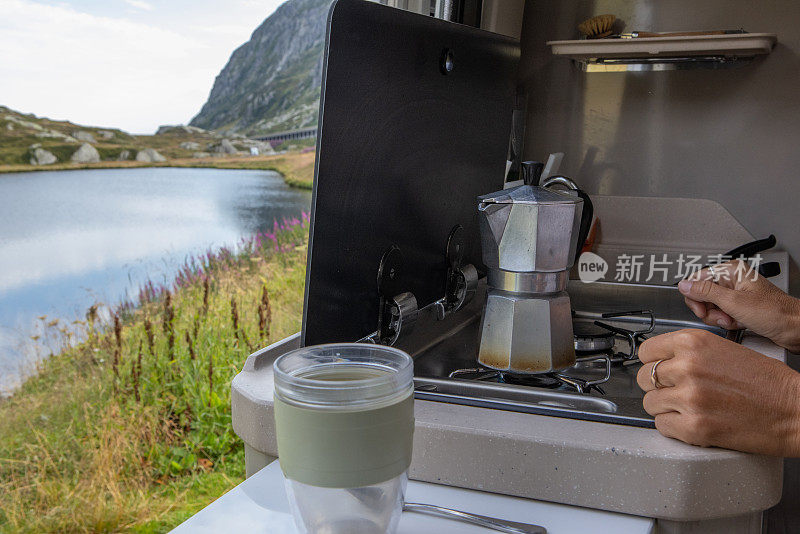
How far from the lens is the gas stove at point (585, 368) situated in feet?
2.69

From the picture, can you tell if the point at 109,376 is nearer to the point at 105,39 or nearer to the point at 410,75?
the point at 105,39

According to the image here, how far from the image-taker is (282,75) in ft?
11.3

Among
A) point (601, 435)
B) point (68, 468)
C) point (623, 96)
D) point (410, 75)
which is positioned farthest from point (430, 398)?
point (68, 468)

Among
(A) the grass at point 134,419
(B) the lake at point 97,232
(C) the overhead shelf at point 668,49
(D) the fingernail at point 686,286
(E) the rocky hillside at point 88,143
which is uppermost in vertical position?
(C) the overhead shelf at point 668,49

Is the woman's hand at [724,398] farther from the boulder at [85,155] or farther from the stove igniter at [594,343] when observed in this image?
the boulder at [85,155]

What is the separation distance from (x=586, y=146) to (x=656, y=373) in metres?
1.34

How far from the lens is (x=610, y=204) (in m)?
1.95

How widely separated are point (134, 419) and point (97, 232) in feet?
2.24

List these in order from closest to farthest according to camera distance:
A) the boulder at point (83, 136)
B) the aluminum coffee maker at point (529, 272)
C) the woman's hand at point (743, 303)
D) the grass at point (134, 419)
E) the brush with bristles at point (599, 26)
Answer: the aluminum coffee maker at point (529, 272) → the woman's hand at point (743, 303) → the brush with bristles at point (599, 26) → the grass at point (134, 419) → the boulder at point (83, 136)

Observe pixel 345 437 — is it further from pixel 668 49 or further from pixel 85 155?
pixel 85 155

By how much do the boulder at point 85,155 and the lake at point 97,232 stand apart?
41mm

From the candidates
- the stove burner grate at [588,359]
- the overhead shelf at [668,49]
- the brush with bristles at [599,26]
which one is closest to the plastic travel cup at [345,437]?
the stove burner grate at [588,359]

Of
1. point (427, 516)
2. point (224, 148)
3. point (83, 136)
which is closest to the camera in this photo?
point (427, 516)

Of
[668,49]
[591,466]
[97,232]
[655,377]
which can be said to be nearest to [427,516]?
[591,466]
